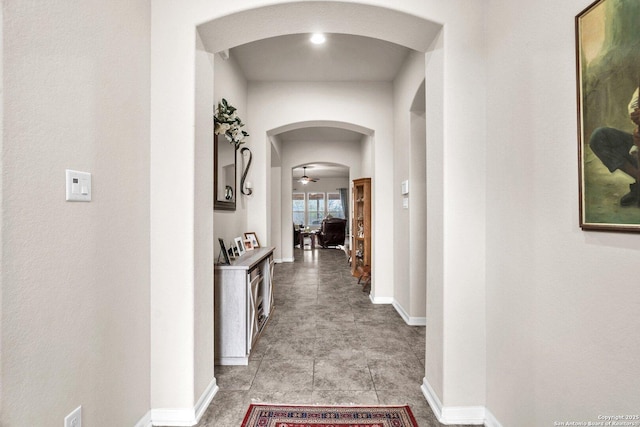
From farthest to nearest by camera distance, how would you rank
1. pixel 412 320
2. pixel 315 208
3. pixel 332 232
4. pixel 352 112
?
pixel 315 208 < pixel 332 232 < pixel 352 112 < pixel 412 320

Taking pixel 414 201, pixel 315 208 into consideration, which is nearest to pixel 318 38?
pixel 414 201

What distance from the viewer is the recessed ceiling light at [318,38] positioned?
306cm

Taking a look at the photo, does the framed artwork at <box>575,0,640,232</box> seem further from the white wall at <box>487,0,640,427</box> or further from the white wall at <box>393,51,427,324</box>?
the white wall at <box>393,51,427,324</box>

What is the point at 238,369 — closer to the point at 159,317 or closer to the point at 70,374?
the point at 159,317

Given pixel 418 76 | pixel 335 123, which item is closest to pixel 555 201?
pixel 418 76

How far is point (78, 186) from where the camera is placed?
122 centimetres

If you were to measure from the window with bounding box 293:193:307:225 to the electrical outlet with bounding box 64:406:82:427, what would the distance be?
1314 centimetres

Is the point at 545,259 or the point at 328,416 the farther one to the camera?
the point at 328,416

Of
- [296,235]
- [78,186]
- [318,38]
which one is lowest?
[296,235]

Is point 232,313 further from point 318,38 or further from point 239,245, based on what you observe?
point 318,38

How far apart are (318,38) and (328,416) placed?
10.2ft

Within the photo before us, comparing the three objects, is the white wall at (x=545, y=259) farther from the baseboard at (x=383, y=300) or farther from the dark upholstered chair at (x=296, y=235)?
the dark upholstered chair at (x=296, y=235)

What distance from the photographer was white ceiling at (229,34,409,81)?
10.6ft

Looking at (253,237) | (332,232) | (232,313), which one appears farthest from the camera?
(332,232)
